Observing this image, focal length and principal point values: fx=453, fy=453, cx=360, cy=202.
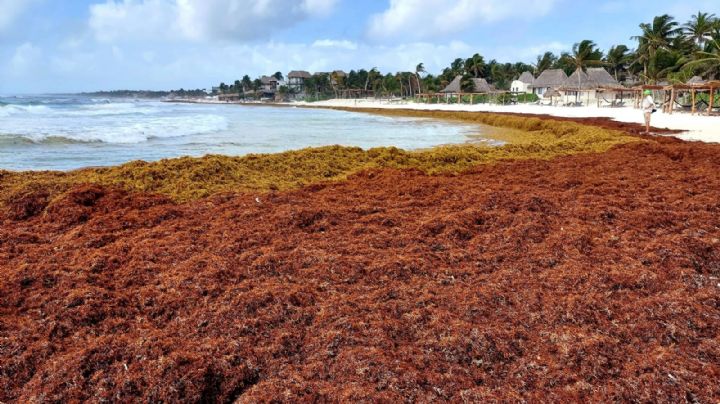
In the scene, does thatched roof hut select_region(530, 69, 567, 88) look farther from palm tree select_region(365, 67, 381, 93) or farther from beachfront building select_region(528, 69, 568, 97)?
palm tree select_region(365, 67, 381, 93)

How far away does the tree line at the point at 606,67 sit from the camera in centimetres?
4194

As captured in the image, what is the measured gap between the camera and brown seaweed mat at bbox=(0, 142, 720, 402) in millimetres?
2639

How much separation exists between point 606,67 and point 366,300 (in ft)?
272

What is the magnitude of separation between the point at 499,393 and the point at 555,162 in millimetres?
8007

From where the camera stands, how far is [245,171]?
27.7 ft

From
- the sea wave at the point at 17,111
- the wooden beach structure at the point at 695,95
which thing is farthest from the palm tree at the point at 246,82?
the wooden beach structure at the point at 695,95

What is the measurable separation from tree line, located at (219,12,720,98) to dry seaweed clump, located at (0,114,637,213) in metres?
28.0

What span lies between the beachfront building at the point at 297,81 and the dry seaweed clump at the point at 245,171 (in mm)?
135197

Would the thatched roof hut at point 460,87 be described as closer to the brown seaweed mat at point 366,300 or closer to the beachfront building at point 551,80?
the beachfront building at point 551,80

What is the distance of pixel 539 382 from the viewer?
262 centimetres

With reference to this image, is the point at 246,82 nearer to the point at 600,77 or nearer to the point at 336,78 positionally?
the point at 336,78

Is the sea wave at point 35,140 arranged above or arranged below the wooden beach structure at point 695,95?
below

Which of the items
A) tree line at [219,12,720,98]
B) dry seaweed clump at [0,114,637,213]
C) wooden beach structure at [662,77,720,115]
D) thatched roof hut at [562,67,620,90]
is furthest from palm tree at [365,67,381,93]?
dry seaweed clump at [0,114,637,213]

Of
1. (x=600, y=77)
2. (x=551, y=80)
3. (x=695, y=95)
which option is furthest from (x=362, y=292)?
(x=551, y=80)
